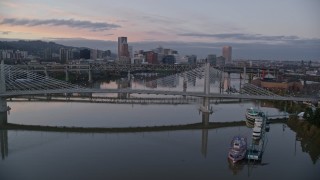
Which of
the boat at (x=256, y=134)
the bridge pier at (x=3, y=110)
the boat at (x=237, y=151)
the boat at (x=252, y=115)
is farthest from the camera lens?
the bridge pier at (x=3, y=110)

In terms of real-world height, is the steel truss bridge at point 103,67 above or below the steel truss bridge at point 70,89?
Result: above

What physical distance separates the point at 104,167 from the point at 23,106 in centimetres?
363

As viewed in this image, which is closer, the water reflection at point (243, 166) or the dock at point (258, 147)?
the water reflection at point (243, 166)

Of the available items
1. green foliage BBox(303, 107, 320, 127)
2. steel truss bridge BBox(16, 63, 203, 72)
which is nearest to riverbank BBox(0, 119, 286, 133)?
green foliage BBox(303, 107, 320, 127)

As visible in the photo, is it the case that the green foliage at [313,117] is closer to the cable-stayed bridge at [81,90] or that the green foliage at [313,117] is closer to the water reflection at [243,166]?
the cable-stayed bridge at [81,90]

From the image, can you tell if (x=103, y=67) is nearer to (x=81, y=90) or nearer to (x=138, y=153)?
(x=81, y=90)

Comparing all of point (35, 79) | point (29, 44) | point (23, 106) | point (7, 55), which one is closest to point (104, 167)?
point (23, 106)

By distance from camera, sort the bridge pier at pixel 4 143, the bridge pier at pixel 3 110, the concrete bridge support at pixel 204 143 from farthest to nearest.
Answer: the bridge pier at pixel 3 110, the concrete bridge support at pixel 204 143, the bridge pier at pixel 4 143

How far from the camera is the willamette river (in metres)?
3.08

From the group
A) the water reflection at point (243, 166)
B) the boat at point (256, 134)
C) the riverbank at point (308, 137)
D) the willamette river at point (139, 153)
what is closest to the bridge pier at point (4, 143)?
the willamette river at point (139, 153)

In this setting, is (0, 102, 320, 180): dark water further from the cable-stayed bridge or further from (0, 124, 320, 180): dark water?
the cable-stayed bridge

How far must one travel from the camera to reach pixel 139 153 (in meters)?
3.60

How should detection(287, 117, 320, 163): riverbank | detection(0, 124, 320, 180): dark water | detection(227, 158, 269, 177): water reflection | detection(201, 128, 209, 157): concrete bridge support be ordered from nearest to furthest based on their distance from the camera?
detection(0, 124, 320, 180): dark water, detection(227, 158, 269, 177): water reflection, detection(201, 128, 209, 157): concrete bridge support, detection(287, 117, 320, 163): riverbank

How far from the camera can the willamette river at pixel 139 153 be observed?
121 inches
